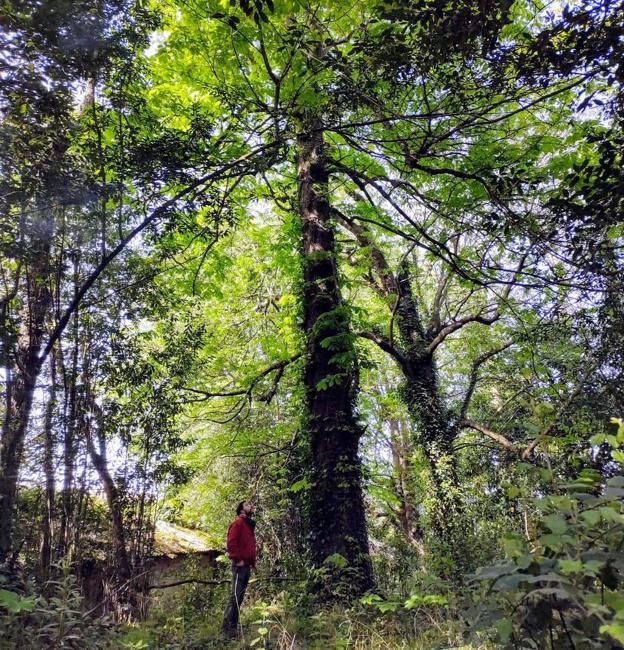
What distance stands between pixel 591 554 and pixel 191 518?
13644 millimetres

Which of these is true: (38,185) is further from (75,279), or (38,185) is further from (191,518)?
(191,518)

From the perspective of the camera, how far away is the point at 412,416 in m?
10.6

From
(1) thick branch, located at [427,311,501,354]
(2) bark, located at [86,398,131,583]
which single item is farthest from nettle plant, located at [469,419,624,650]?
(1) thick branch, located at [427,311,501,354]

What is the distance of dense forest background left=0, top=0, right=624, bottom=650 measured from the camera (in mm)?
3033

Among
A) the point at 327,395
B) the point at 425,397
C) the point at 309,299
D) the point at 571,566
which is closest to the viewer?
the point at 571,566

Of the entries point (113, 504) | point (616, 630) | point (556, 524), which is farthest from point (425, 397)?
point (616, 630)

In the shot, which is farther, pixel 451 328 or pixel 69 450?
pixel 451 328

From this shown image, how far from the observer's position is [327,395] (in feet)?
22.4

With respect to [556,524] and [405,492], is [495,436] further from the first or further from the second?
[556,524]

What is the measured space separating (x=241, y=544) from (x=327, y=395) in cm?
234

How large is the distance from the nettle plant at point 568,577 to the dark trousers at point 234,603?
4.17 metres

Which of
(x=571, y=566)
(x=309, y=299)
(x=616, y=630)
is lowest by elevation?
(x=616, y=630)

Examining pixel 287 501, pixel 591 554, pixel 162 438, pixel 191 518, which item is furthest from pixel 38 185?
pixel 191 518

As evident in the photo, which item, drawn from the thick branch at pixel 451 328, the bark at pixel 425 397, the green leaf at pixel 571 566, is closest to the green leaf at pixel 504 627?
the green leaf at pixel 571 566
